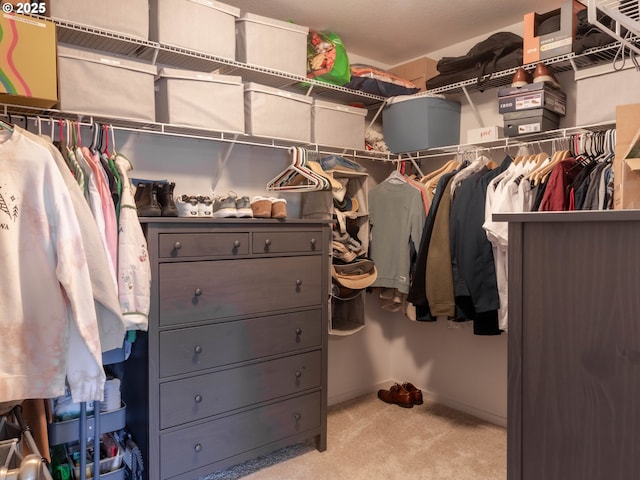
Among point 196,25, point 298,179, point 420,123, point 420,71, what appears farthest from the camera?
point 420,71

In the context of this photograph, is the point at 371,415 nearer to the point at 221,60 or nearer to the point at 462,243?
the point at 462,243

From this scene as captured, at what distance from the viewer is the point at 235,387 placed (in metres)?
2.14

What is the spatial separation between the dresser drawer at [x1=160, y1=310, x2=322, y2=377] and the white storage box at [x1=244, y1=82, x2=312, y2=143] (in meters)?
0.94

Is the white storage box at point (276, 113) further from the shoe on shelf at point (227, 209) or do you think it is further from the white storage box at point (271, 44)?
the shoe on shelf at point (227, 209)

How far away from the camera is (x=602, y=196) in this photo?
80.4 inches

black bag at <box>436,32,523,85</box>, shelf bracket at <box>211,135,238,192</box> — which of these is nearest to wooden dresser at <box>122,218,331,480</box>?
shelf bracket at <box>211,135,238,192</box>

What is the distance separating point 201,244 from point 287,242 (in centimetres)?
44

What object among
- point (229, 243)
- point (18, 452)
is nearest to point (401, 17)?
point (229, 243)

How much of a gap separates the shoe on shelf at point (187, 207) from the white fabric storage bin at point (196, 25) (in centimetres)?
71

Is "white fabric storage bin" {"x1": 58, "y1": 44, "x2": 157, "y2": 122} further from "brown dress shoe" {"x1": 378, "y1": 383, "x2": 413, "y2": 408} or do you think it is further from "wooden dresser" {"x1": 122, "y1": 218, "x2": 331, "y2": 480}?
"brown dress shoe" {"x1": 378, "y1": 383, "x2": 413, "y2": 408}

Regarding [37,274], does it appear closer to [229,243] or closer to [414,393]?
[229,243]

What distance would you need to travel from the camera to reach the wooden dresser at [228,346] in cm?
193

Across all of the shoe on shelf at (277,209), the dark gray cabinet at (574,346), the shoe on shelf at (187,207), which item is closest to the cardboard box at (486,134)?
the shoe on shelf at (277,209)

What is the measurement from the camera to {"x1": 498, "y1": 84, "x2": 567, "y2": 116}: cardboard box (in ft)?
7.75
